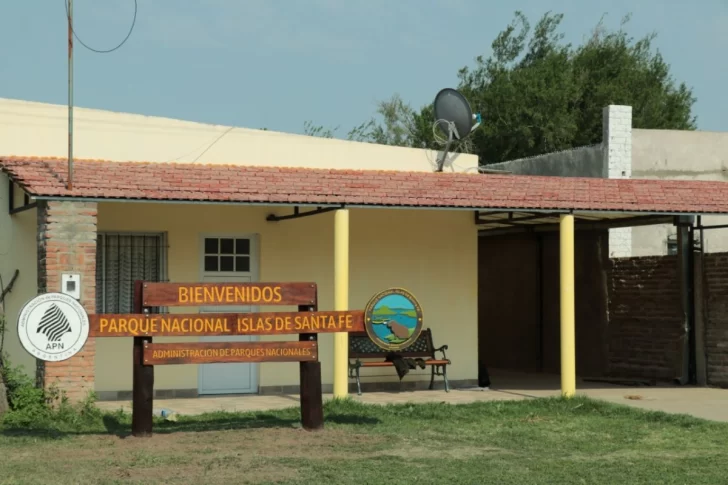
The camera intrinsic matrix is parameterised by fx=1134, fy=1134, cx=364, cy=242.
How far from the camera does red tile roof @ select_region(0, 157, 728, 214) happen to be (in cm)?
1253

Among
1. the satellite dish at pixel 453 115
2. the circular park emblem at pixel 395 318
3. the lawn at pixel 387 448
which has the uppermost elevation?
the satellite dish at pixel 453 115

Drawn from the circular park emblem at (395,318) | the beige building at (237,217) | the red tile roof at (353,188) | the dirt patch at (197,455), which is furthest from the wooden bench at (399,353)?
the dirt patch at (197,455)

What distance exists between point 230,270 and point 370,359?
2329mm

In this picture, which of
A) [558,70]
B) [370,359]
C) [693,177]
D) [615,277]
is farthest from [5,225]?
[558,70]

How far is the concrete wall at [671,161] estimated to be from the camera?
2217 centimetres

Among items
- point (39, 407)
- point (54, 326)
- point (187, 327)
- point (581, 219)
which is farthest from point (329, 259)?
point (54, 326)

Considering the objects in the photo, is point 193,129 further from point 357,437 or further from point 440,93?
point 357,437

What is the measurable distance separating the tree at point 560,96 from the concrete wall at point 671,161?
1715cm

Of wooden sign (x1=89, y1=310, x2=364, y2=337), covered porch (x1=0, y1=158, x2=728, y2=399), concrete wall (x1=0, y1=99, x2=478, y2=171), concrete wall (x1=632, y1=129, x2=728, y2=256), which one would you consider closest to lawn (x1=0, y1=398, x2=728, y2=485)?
wooden sign (x1=89, y1=310, x2=364, y2=337)

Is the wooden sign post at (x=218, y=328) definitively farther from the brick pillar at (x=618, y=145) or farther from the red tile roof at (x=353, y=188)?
the brick pillar at (x=618, y=145)

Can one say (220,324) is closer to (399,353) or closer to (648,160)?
(399,353)

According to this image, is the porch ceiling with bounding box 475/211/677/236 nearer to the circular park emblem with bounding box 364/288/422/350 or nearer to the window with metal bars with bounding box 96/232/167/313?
the circular park emblem with bounding box 364/288/422/350

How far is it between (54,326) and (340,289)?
4.26 m

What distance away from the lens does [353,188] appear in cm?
1384
